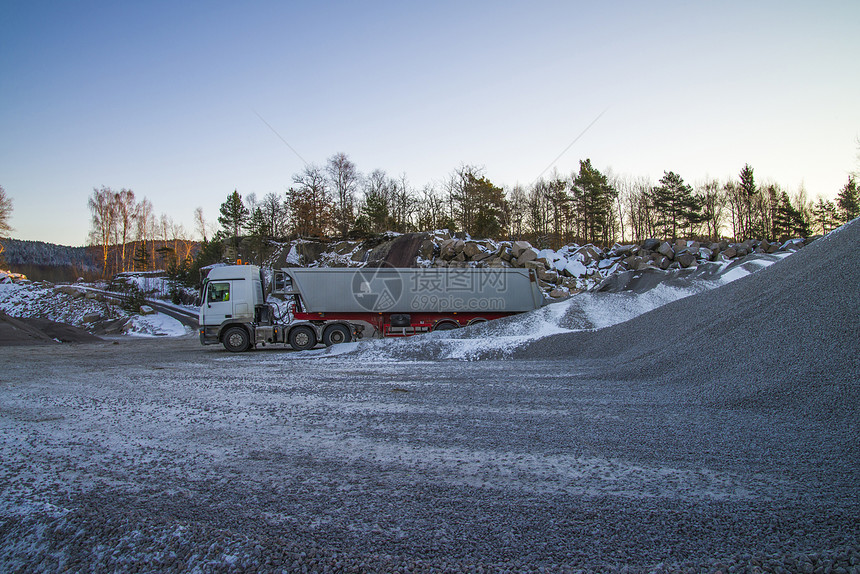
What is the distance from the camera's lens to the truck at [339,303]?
16.0 metres

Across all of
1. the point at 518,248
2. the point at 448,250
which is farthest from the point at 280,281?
the point at 518,248

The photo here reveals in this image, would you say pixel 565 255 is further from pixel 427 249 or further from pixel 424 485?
pixel 424 485

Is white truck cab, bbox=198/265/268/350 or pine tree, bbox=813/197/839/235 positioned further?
pine tree, bbox=813/197/839/235

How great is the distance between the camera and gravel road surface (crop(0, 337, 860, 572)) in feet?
8.16

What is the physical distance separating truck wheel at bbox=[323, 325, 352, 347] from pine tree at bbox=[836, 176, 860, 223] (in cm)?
5046

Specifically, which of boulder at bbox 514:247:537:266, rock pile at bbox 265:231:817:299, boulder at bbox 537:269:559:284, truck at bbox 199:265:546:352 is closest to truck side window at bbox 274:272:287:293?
truck at bbox 199:265:546:352

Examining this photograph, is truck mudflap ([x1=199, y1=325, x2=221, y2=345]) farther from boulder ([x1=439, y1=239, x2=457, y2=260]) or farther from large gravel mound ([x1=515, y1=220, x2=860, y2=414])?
boulder ([x1=439, y1=239, x2=457, y2=260])

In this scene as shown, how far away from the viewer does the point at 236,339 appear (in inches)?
615

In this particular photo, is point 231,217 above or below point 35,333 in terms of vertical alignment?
above

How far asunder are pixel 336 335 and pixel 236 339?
352 cm

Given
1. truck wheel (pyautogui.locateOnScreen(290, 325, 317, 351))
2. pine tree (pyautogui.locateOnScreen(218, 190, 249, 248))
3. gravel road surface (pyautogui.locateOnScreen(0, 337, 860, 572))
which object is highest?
pine tree (pyautogui.locateOnScreen(218, 190, 249, 248))

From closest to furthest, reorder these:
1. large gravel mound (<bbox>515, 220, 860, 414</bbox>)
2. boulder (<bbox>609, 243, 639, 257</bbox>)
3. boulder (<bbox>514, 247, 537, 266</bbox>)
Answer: large gravel mound (<bbox>515, 220, 860, 414</bbox>) < boulder (<bbox>514, 247, 537, 266</bbox>) < boulder (<bbox>609, 243, 639, 257</bbox>)

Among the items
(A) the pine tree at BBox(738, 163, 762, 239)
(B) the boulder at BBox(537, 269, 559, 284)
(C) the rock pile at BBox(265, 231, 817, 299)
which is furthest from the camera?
(A) the pine tree at BBox(738, 163, 762, 239)

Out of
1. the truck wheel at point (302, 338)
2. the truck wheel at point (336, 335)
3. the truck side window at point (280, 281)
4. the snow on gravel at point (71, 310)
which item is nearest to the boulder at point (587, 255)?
the truck wheel at point (336, 335)
